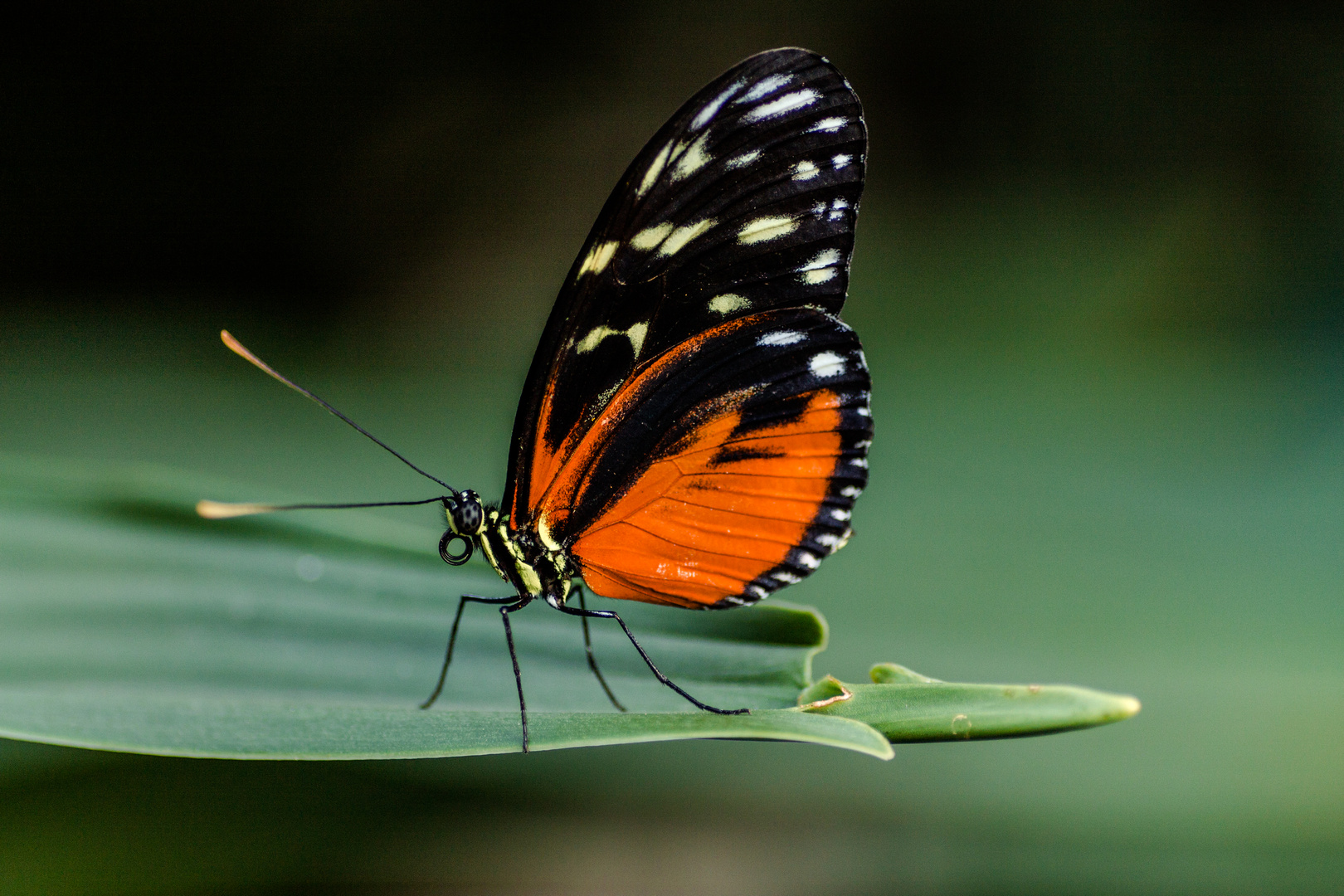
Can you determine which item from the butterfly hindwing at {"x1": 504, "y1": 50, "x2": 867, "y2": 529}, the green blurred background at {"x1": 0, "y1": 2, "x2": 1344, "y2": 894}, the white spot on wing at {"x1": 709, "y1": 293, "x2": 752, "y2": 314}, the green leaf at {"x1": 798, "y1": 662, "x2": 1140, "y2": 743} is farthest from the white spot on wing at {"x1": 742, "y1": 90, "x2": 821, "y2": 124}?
the green blurred background at {"x1": 0, "y1": 2, "x2": 1344, "y2": 894}

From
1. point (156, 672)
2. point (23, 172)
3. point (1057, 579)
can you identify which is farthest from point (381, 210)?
point (1057, 579)

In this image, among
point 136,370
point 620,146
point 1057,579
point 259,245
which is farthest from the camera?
point 620,146

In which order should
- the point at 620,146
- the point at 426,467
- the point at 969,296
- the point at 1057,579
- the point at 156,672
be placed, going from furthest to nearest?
the point at 620,146 → the point at 969,296 → the point at 426,467 → the point at 1057,579 → the point at 156,672

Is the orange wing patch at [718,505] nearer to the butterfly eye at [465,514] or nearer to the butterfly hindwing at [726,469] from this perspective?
the butterfly hindwing at [726,469]

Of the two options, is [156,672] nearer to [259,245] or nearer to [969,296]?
[259,245]

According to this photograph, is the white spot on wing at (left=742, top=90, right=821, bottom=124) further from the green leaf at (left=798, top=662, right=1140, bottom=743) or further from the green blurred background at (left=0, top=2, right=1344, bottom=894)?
the green blurred background at (left=0, top=2, right=1344, bottom=894)

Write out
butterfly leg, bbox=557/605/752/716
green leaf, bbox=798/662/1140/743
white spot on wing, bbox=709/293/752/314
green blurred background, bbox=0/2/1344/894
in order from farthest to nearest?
1. green blurred background, bbox=0/2/1344/894
2. white spot on wing, bbox=709/293/752/314
3. butterfly leg, bbox=557/605/752/716
4. green leaf, bbox=798/662/1140/743

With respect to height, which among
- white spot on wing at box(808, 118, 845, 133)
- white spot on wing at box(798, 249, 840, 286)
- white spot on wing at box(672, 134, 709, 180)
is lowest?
white spot on wing at box(798, 249, 840, 286)
